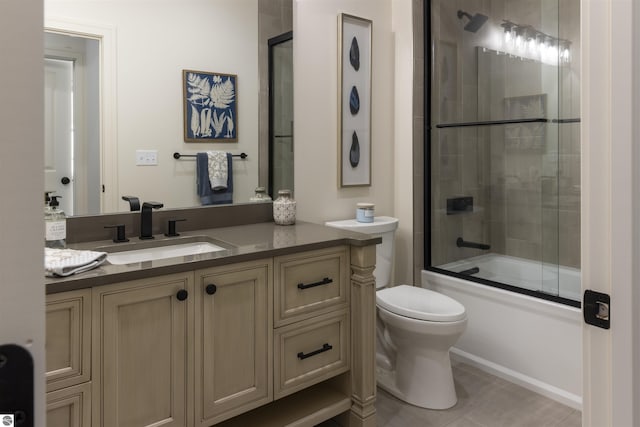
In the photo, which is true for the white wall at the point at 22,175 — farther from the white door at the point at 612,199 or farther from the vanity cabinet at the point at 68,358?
the vanity cabinet at the point at 68,358

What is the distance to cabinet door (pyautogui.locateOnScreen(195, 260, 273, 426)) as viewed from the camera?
1.56 meters

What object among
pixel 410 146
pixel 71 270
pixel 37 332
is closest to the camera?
pixel 37 332

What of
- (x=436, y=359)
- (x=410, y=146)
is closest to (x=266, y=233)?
(x=436, y=359)

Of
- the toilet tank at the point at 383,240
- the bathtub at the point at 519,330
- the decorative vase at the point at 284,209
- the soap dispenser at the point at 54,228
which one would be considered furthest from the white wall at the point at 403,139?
the soap dispenser at the point at 54,228

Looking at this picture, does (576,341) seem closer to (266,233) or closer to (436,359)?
(436,359)

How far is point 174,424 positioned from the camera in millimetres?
1510

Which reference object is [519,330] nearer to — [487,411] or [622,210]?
[487,411]

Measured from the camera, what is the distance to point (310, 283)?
1823 millimetres

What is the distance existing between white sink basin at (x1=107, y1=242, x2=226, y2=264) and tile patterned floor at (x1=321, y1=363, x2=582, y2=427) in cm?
99

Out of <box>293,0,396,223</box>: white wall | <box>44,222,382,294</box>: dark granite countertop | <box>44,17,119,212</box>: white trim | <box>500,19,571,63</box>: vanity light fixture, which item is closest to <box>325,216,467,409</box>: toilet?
<box>293,0,396,223</box>: white wall

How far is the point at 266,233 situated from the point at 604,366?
1.45 meters

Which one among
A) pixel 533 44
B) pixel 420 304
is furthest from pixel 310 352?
pixel 533 44

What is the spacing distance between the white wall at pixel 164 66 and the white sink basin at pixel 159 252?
22 centimetres

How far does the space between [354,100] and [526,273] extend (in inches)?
58.3
